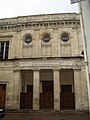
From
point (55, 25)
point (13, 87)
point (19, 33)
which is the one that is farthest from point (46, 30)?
point (13, 87)

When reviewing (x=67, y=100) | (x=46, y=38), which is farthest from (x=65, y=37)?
(x=67, y=100)

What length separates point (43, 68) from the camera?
21.7m

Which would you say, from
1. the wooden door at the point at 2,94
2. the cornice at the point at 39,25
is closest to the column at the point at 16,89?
the wooden door at the point at 2,94

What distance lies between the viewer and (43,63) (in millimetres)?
21719

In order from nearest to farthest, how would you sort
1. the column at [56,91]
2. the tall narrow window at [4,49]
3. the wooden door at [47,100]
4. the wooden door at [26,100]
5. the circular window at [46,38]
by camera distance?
the column at [56,91] < the wooden door at [47,100] < the wooden door at [26,100] < the circular window at [46,38] < the tall narrow window at [4,49]

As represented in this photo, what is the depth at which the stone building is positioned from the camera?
2112 cm

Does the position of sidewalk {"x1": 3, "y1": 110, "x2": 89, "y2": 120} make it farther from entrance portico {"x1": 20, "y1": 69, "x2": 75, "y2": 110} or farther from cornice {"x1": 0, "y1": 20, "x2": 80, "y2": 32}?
cornice {"x1": 0, "y1": 20, "x2": 80, "y2": 32}

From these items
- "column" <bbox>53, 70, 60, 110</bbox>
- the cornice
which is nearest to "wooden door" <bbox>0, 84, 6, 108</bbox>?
"column" <bbox>53, 70, 60, 110</bbox>

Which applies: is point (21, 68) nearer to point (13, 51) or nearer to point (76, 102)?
point (13, 51)

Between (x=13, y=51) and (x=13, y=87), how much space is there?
407cm

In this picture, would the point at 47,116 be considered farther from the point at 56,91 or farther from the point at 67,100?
the point at 67,100

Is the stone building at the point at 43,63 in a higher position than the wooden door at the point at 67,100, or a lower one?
higher

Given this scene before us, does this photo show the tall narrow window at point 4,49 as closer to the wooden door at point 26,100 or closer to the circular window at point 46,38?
the circular window at point 46,38

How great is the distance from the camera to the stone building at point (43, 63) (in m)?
21.1
